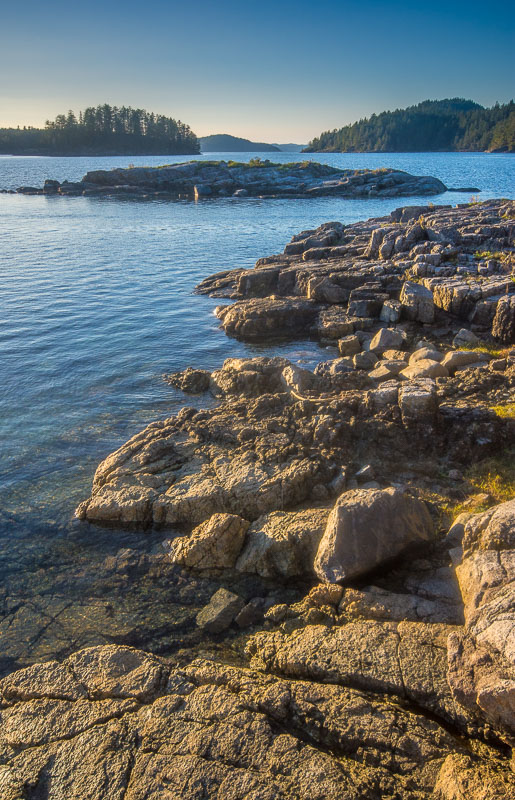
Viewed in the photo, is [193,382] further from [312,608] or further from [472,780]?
[472,780]

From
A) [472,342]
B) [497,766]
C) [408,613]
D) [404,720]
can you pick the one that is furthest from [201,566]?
[472,342]

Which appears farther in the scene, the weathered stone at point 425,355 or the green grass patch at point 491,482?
the weathered stone at point 425,355

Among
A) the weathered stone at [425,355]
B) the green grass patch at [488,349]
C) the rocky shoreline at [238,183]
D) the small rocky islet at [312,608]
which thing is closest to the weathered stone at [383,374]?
the small rocky islet at [312,608]

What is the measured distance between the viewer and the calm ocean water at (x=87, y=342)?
13711 millimetres

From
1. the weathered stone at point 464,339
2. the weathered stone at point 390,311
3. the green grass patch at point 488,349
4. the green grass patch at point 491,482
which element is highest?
the weathered stone at point 390,311

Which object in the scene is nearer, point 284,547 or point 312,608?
point 312,608

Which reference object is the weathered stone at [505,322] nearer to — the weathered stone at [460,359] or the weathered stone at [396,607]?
the weathered stone at [460,359]

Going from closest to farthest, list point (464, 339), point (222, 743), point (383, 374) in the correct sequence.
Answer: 1. point (222, 743)
2. point (383, 374)
3. point (464, 339)

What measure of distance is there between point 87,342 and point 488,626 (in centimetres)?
2285

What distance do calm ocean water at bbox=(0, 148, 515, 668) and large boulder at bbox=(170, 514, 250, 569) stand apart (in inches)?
79.1

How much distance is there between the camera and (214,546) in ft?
34.3

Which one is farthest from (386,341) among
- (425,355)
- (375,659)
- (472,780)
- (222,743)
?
(222,743)

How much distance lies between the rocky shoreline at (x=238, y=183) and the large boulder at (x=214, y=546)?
323 feet

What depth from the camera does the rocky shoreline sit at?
99.9 metres
